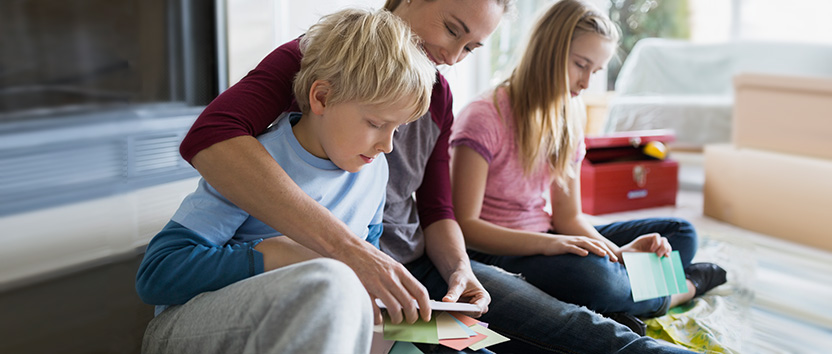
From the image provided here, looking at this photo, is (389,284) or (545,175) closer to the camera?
(389,284)

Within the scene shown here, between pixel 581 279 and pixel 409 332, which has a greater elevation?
pixel 409 332

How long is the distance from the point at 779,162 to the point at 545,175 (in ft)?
4.24

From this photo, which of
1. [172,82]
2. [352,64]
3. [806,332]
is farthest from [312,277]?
[806,332]

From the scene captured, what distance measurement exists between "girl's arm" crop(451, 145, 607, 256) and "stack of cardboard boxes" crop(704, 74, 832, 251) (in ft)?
4.35

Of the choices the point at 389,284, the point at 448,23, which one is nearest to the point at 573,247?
the point at 448,23

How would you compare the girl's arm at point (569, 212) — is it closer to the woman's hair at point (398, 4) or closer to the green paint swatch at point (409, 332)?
the woman's hair at point (398, 4)

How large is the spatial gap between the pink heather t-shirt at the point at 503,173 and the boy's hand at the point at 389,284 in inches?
24.2

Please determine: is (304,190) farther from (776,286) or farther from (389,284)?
(776,286)

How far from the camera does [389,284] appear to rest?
80 centimetres

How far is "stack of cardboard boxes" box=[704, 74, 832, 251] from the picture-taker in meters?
2.24

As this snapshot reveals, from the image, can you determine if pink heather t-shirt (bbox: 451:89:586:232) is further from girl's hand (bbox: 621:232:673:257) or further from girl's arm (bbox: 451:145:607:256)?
girl's hand (bbox: 621:232:673:257)

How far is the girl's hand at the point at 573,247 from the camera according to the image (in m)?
1.28

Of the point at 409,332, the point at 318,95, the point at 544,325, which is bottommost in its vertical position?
the point at 544,325

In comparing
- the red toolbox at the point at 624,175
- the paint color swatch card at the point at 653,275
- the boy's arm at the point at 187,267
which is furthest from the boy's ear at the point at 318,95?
the red toolbox at the point at 624,175
